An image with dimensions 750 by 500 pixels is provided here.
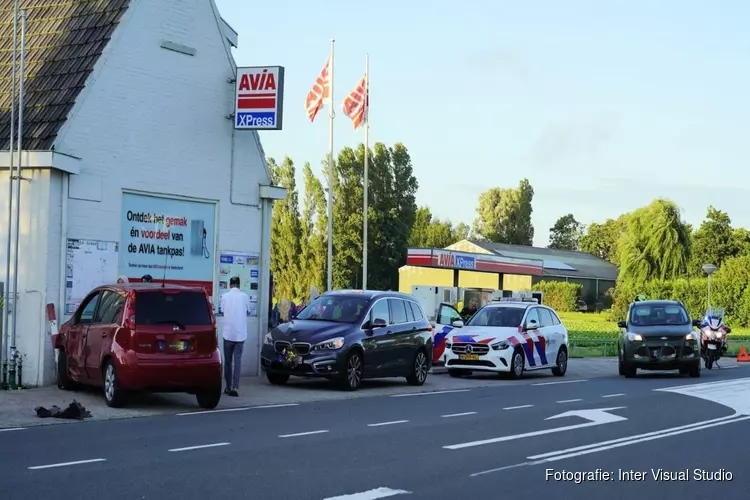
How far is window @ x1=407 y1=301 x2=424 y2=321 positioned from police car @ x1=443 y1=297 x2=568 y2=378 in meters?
2.40

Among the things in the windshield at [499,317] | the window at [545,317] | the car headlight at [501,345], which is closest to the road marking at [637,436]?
the car headlight at [501,345]

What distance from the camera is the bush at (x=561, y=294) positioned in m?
87.9

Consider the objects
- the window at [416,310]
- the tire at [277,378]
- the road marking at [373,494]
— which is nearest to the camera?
the road marking at [373,494]

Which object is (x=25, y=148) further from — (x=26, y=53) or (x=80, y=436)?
(x=80, y=436)

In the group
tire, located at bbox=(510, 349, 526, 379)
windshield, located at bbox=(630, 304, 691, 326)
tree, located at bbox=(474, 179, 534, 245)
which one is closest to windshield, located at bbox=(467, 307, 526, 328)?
tire, located at bbox=(510, 349, 526, 379)

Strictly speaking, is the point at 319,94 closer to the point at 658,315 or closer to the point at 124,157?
the point at 658,315

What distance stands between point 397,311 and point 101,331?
24.3ft

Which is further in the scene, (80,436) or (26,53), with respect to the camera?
(26,53)

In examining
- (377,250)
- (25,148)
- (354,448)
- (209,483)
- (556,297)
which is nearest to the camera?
(209,483)

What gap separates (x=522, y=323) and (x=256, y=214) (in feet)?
23.2

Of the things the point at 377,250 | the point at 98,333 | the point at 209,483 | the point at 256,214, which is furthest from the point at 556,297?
the point at 209,483

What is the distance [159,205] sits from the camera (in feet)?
67.6

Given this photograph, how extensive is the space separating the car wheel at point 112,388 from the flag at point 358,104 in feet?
73.2

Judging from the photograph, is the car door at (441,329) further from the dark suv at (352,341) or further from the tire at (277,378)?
the tire at (277,378)
